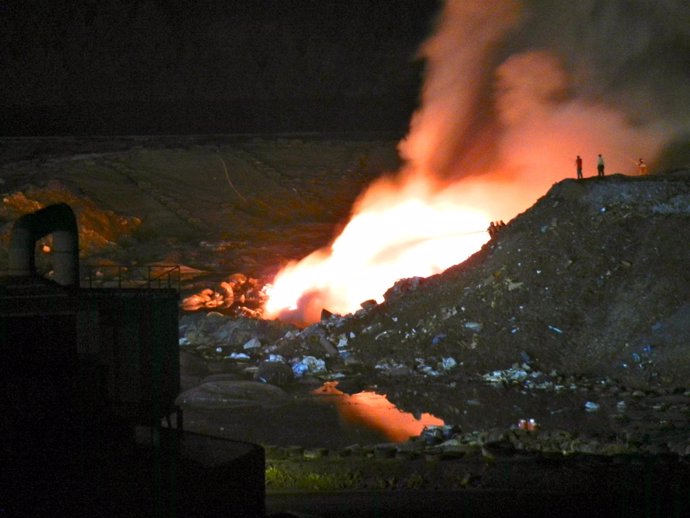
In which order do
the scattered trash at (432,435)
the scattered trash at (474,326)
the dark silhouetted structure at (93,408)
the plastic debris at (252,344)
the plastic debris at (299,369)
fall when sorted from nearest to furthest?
the dark silhouetted structure at (93,408) → the scattered trash at (432,435) → the plastic debris at (299,369) → the scattered trash at (474,326) → the plastic debris at (252,344)

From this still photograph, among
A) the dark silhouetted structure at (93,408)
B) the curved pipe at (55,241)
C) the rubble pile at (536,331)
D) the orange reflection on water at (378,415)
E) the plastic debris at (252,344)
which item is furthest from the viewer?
the plastic debris at (252,344)

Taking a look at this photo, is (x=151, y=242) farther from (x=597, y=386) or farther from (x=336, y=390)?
(x=597, y=386)

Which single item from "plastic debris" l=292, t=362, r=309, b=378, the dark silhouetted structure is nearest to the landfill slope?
"plastic debris" l=292, t=362, r=309, b=378

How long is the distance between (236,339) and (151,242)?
13.9 metres

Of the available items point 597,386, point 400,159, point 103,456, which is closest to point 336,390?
point 597,386

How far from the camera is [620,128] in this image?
3153 centimetres

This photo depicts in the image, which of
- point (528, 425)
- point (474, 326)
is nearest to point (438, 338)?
point (474, 326)

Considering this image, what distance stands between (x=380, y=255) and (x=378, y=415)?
9.36m

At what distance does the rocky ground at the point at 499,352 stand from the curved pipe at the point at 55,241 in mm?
3792

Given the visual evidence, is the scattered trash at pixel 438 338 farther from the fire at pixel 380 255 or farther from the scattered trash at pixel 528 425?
the scattered trash at pixel 528 425

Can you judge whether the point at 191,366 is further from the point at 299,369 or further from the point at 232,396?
the point at 232,396

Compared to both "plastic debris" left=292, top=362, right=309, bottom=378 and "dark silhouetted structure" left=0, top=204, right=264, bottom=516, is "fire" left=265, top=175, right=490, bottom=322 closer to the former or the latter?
"plastic debris" left=292, top=362, right=309, bottom=378

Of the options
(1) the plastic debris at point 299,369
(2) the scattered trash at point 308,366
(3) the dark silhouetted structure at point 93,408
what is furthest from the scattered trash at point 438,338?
(3) the dark silhouetted structure at point 93,408

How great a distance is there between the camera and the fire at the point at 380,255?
24.0 metres
